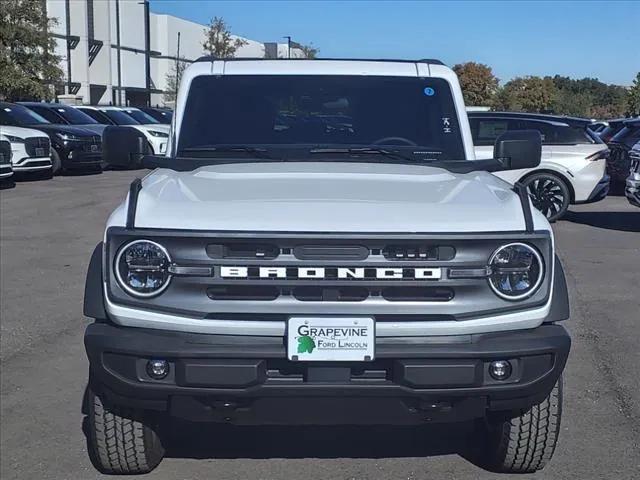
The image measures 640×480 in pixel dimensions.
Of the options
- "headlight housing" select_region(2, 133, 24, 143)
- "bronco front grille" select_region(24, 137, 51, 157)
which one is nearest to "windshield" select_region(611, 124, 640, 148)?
"bronco front grille" select_region(24, 137, 51, 157)

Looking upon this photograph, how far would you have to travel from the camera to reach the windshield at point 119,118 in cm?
2577

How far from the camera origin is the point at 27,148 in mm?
18672

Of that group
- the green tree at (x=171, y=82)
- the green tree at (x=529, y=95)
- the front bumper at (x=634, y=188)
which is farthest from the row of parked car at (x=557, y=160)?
the green tree at (x=171, y=82)

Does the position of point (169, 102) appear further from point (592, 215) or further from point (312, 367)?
point (312, 367)

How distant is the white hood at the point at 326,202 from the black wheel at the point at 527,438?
0.85m

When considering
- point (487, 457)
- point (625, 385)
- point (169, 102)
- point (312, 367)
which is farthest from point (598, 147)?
point (169, 102)

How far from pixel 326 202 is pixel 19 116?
60.9 ft

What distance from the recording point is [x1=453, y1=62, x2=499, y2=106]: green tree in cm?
6224

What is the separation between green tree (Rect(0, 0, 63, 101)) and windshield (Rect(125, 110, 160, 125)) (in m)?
4.31

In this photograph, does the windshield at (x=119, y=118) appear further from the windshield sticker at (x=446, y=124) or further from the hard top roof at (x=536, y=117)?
the windshield sticker at (x=446, y=124)

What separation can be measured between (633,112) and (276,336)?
161 feet

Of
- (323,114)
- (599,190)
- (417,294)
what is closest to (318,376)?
(417,294)

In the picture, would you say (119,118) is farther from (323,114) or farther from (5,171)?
(323,114)

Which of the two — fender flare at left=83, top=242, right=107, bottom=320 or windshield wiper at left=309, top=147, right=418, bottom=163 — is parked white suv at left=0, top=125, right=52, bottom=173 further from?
fender flare at left=83, top=242, right=107, bottom=320
